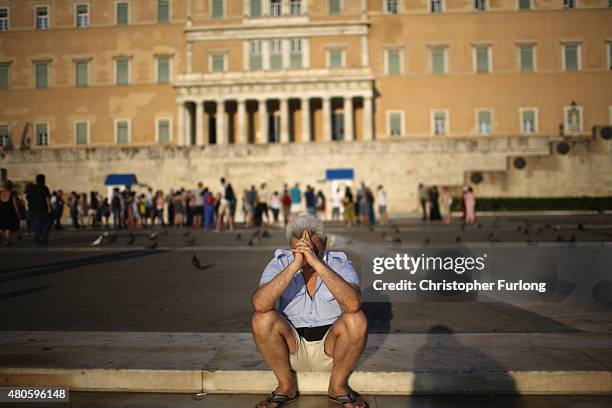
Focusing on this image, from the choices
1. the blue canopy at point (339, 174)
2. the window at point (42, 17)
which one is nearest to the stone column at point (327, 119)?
the blue canopy at point (339, 174)

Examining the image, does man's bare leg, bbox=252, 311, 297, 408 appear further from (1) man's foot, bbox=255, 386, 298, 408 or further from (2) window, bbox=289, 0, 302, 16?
(2) window, bbox=289, 0, 302, 16

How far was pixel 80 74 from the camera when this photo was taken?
2034 inches

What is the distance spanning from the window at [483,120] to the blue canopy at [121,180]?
28636 mm

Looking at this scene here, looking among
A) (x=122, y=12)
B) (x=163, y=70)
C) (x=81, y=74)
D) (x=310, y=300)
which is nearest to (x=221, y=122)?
(x=163, y=70)

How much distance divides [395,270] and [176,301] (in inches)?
141

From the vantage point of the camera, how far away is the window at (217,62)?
4972 cm

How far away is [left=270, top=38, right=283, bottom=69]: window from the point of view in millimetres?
48969

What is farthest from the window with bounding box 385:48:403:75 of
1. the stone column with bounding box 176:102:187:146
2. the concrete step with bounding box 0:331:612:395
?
the concrete step with bounding box 0:331:612:395

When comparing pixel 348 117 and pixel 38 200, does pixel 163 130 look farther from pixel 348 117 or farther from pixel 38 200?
pixel 38 200

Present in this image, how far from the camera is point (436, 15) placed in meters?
49.2

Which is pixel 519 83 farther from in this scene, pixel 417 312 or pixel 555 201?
pixel 417 312

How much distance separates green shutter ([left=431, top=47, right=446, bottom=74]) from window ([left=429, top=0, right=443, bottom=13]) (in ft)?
10.9

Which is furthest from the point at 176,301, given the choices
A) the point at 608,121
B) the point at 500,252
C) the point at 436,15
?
the point at 608,121

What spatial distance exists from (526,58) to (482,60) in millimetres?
3676
